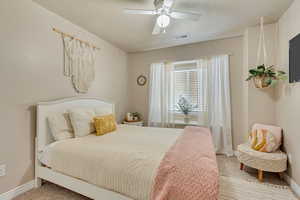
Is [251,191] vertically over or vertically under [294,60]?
under

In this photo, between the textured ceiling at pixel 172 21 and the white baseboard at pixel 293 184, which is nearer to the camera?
the white baseboard at pixel 293 184

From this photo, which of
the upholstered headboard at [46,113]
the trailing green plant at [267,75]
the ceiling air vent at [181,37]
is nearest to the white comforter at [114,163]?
the upholstered headboard at [46,113]

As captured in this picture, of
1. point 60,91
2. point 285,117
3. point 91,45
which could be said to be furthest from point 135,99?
point 285,117

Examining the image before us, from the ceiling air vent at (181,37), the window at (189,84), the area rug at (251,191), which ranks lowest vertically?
the area rug at (251,191)

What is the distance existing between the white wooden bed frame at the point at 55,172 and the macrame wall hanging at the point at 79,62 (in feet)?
1.10

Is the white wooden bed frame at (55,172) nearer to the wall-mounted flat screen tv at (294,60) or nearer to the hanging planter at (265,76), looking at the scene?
the wall-mounted flat screen tv at (294,60)

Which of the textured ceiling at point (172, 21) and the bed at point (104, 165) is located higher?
the textured ceiling at point (172, 21)

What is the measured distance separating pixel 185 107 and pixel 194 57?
1259mm

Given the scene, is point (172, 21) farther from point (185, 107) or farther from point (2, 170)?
point (2, 170)

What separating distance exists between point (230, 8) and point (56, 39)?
9.18ft

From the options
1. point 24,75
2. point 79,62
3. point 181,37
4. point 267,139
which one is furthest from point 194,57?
point 24,75

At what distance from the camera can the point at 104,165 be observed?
1422 mm

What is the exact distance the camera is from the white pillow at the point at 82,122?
7.12 ft

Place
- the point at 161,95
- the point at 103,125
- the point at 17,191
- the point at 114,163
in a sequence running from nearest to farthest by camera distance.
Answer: the point at 114,163, the point at 17,191, the point at 103,125, the point at 161,95
